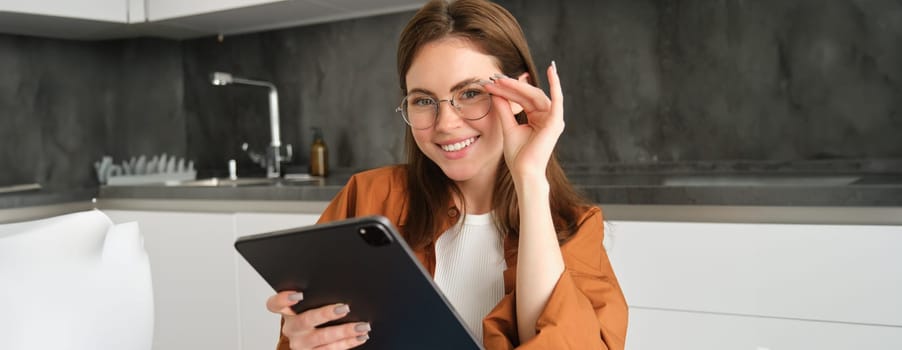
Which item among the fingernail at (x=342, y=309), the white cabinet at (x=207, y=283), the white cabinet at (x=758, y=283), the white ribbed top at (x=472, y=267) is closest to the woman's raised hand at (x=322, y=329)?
the fingernail at (x=342, y=309)

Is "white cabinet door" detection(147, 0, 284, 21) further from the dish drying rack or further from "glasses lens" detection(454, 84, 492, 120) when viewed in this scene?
"glasses lens" detection(454, 84, 492, 120)

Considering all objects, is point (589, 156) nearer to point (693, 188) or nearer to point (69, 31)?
point (693, 188)

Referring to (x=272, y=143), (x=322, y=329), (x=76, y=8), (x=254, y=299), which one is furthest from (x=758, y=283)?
(x=76, y=8)

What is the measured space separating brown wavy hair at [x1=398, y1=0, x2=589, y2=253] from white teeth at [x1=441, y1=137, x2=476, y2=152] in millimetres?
112

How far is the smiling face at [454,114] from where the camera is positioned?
102 cm

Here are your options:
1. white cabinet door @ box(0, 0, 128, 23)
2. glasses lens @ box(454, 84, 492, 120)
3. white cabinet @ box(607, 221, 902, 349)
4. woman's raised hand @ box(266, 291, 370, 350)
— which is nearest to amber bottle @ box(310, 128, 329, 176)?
white cabinet door @ box(0, 0, 128, 23)

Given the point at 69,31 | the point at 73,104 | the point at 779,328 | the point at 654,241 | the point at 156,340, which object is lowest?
the point at 156,340

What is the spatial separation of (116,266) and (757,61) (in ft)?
5.96

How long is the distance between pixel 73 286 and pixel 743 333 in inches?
52.7

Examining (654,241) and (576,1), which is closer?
(654,241)

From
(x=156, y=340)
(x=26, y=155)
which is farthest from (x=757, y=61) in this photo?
(x=26, y=155)

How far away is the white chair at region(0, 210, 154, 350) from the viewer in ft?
1.67

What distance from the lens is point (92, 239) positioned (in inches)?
22.2

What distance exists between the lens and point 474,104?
103cm
